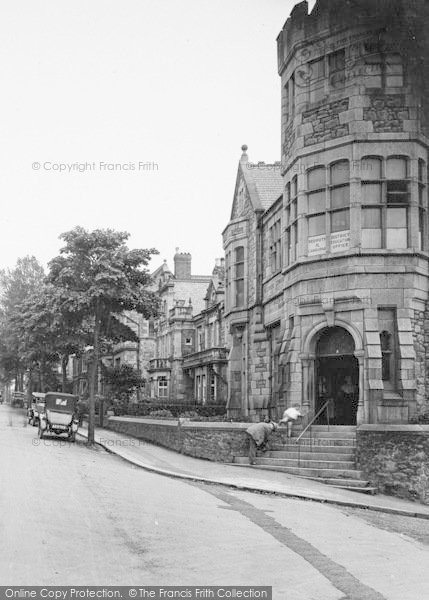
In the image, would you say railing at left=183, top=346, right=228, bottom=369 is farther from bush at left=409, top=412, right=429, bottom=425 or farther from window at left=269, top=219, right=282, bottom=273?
bush at left=409, top=412, right=429, bottom=425

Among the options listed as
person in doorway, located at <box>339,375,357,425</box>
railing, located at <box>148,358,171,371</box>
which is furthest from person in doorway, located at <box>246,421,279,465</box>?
railing, located at <box>148,358,171,371</box>

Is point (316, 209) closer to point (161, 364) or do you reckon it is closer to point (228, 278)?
point (228, 278)

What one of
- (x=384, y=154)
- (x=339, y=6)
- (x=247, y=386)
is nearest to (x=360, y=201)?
(x=384, y=154)

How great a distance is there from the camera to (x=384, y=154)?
878 inches

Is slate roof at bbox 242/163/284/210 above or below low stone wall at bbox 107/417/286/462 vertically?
above

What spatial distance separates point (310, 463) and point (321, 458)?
0.40m

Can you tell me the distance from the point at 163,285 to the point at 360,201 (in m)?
43.5

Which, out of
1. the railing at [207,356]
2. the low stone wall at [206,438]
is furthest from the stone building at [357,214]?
the railing at [207,356]

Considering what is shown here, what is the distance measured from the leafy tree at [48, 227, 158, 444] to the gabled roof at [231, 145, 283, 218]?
478 cm

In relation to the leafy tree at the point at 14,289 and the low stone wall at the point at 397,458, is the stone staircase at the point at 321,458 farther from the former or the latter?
the leafy tree at the point at 14,289

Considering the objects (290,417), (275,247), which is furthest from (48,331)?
(290,417)

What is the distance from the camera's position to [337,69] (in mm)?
23172

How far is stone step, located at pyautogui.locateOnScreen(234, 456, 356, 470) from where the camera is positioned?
20578mm

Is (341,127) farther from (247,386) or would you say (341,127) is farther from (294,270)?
(247,386)
